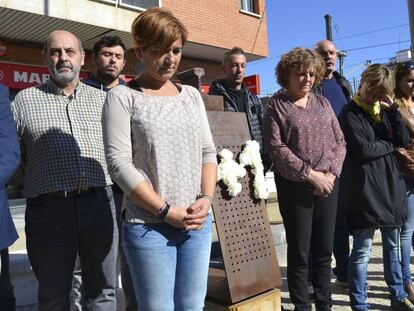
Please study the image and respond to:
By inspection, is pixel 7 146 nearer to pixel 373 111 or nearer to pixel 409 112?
pixel 373 111

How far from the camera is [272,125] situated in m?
3.19

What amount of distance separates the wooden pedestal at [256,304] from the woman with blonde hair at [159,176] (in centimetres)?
100

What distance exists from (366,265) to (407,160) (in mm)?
1032

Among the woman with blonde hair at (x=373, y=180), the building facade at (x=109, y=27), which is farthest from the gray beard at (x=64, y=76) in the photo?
the building facade at (x=109, y=27)

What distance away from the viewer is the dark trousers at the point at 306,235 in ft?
10.3

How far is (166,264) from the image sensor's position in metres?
1.94

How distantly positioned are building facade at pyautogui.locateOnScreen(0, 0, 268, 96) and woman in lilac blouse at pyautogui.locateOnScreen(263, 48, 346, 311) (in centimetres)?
711

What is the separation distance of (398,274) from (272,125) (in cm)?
171

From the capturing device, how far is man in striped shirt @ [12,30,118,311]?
240cm

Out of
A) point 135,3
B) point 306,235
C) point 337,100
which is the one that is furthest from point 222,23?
point 306,235

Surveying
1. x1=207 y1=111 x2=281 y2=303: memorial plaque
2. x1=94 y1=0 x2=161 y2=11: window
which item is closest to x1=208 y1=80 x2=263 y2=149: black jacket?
x1=207 y1=111 x2=281 y2=303: memorial plaque

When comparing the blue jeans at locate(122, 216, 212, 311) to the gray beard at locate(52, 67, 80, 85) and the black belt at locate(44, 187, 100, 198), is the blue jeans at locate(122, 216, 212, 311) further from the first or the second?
the gray beard at locate(52, 67, 80, 85)

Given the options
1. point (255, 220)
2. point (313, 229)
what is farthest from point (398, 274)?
point (255, 220)

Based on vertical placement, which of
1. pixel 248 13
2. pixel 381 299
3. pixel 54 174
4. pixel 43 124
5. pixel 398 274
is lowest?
pixel 381 299
